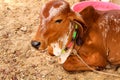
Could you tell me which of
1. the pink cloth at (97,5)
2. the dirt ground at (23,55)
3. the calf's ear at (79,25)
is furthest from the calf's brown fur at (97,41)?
the pink cloth at (97,5)

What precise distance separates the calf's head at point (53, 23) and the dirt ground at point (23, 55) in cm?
46

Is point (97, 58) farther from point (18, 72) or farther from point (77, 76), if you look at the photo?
point (18, 72)

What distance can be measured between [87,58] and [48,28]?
0.48m

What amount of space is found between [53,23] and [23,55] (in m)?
0.75

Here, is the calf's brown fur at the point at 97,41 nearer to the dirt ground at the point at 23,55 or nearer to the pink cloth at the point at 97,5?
the dirt ground at the point at 23,55

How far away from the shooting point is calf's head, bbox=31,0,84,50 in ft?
6.34

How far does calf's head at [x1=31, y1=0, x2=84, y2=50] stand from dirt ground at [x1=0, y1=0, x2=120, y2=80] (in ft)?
1.50

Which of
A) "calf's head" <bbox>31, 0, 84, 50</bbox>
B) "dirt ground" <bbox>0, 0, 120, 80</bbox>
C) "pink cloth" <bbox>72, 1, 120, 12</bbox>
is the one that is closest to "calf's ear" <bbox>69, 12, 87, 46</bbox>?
"calf's head" <bbox>31, 0, 84, 50</bbox>

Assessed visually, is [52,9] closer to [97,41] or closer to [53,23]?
[53,23]

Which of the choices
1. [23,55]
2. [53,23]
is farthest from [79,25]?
[23,55]

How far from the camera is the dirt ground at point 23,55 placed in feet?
7.67

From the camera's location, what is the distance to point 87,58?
2227 millimetres

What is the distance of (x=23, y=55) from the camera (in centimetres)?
259

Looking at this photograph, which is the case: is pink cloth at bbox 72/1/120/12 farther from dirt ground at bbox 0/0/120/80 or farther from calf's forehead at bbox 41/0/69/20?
calf's forehead at bbox 41/0/69/20
